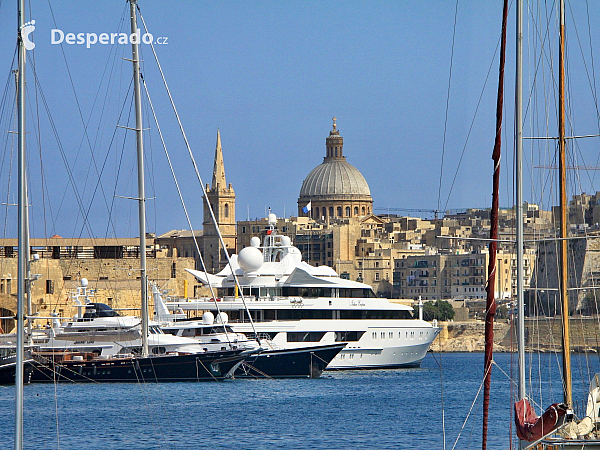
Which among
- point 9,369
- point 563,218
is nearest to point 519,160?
point 563,218

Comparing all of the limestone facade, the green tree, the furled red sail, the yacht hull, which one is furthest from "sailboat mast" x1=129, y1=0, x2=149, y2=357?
the green tree

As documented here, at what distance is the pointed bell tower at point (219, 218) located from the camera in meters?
141

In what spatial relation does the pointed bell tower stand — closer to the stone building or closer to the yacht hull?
the stone building

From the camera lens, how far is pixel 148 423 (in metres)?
25.7

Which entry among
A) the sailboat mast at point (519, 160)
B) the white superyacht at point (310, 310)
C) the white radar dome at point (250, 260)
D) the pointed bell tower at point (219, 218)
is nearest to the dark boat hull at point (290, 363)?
the white superyacht at point (310, 310)

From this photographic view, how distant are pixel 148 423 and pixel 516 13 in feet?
49.7

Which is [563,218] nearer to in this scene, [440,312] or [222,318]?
[222,318]

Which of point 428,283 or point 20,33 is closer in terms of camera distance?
point 20,33

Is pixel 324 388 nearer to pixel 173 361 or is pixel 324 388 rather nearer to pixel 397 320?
pixel 173 361

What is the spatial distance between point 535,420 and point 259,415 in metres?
14.9

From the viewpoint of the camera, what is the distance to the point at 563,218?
665 inches

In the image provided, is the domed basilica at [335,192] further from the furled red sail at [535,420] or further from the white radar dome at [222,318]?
the furled red sail at [535,420]

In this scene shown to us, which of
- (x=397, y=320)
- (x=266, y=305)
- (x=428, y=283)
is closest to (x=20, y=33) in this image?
Answer: (x=266, y=305)

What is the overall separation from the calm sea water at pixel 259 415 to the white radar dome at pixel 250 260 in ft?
22.7
